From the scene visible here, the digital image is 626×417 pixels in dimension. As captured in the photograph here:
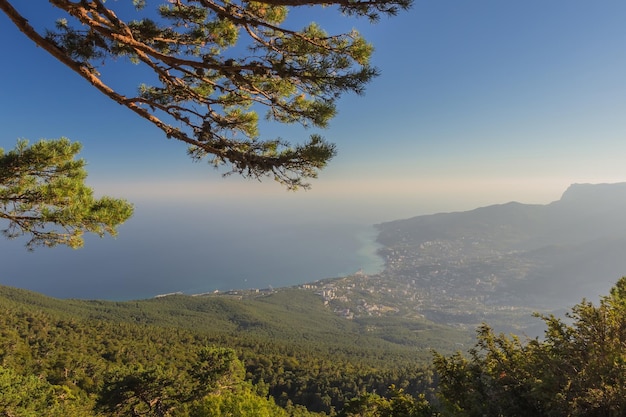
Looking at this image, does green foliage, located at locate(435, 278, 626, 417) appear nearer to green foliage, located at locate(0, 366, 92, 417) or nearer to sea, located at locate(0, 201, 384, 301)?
green foliage, located at locate(0, 366, 92, 417)

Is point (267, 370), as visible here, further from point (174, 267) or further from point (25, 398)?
point (174, 267)

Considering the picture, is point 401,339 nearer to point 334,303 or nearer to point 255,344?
point 334,303

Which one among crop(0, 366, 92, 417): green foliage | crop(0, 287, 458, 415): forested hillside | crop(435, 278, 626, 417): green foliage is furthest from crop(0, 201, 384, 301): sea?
crop(435, 278, 626, 417): green foliage

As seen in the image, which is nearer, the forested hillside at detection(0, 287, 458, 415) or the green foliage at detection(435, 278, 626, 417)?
the green foliage at detection(435, 278, 626, 417)

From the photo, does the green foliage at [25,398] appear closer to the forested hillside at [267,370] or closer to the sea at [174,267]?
the forested hillside at [267,370]

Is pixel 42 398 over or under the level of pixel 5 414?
under

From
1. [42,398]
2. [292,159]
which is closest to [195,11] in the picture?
[292,159]
